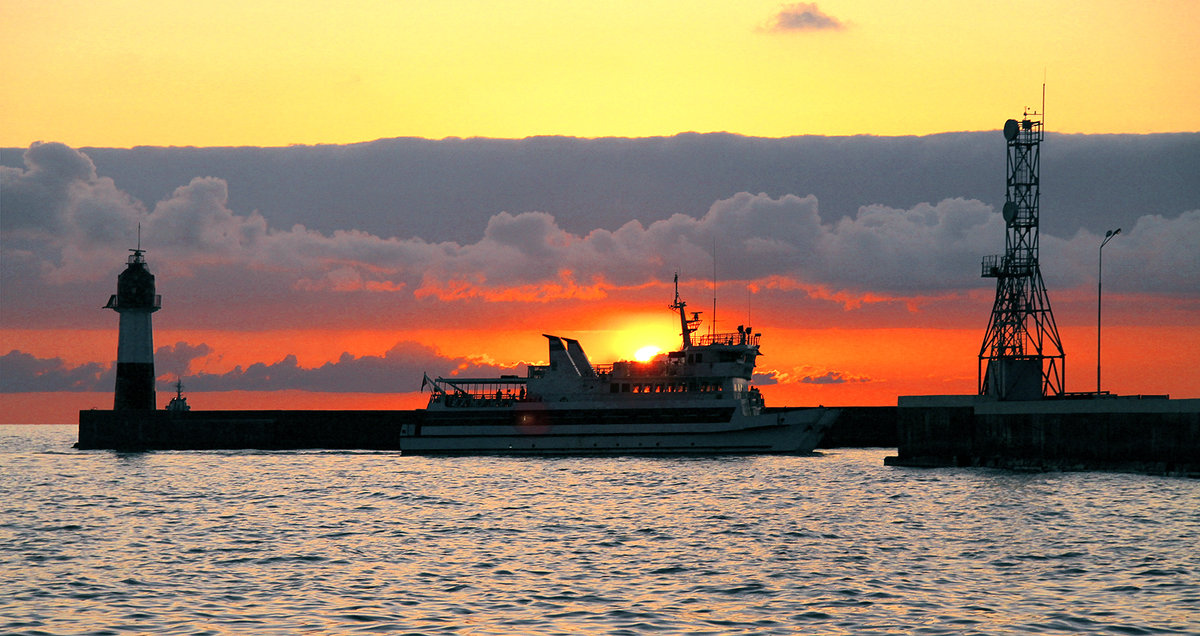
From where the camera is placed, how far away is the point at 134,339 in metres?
87.6

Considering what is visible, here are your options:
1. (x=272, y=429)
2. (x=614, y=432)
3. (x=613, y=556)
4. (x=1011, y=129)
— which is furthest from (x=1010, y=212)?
(x=272, y=429)

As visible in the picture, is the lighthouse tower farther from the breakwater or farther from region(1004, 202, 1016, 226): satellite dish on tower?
region(1004, 202, 1016, 226): satellite dish on tower

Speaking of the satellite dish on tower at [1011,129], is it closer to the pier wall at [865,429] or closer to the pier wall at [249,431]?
the pier wall at [865,429]

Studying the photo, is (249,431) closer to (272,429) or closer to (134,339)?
(272,429)

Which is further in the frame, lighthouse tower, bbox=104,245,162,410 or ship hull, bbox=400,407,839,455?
lighthouse tower, bbox=104,245,162,410

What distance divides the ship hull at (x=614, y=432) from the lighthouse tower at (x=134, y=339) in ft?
77.7

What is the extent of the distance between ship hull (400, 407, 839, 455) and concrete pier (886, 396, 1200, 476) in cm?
872

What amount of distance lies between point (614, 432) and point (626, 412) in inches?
55.4

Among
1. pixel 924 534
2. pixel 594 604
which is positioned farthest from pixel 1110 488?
pixel 594 604

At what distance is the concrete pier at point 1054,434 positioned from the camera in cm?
5300

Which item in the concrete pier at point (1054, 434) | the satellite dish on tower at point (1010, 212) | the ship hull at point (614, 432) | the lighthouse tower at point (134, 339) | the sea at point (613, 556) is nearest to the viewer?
the sea at point (613, 556)

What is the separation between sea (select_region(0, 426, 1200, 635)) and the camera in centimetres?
2120

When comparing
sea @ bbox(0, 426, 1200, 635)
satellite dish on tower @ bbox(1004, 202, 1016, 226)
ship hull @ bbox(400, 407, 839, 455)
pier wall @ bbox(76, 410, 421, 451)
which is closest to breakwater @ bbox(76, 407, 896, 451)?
pier wall @ bbox(76, 410, 421, 451)

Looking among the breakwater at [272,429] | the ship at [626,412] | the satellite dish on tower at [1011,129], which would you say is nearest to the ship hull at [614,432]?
the ship at [626,412]
